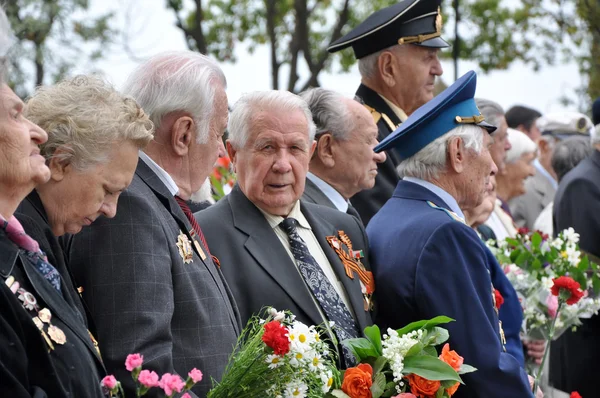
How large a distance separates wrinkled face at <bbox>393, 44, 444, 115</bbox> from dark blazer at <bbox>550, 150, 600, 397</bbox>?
1.37 metres

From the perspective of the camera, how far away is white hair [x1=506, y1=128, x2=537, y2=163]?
933 centimetres

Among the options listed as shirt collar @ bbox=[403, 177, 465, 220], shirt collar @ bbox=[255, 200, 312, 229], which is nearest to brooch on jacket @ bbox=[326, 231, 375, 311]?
shirt collar @ bbox=[255, 200, 312, 229]

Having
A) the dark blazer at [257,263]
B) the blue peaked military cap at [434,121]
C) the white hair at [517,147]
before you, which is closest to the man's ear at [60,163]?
the dark blazer at [257,263]

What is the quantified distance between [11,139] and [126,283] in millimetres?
788

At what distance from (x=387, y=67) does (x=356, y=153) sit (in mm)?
1314

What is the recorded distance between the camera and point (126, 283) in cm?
372

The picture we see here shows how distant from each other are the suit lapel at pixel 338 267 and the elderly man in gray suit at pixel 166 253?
76 centimetres

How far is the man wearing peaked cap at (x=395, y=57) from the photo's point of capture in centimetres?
713

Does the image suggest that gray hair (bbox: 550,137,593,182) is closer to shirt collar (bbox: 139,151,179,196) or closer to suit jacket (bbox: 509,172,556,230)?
suit jacket (bbox: 509,172,556,230)

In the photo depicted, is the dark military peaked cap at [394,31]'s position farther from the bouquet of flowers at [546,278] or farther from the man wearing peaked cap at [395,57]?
the bouquet of flowers at [546,278]

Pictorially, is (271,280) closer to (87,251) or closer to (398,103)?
(87,251)

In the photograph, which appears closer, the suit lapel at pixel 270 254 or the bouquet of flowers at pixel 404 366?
the bouquet of flowers at pixel 404 366

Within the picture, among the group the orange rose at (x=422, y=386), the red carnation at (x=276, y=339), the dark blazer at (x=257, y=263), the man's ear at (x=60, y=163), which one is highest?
the man's ear at (x=60, y=163)

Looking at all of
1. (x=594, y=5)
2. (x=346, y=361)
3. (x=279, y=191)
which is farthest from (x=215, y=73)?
(x=594, y=5)
